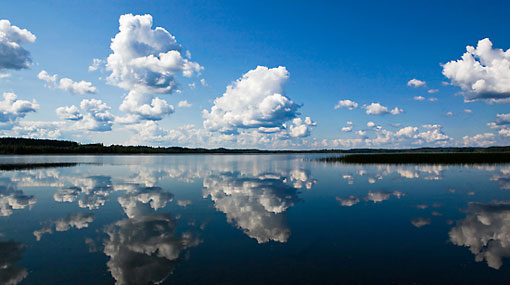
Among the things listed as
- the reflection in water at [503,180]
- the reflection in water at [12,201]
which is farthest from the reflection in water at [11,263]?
the reflection in water at [503,180]

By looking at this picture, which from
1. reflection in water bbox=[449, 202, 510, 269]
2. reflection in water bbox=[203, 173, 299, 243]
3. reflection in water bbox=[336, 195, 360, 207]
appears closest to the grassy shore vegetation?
reflection in water bbox=[336, 195, 360, 207]

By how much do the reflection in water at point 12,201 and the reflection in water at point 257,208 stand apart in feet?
43.4

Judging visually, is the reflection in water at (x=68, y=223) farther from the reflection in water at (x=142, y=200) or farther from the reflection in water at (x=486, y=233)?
the reflection in water at (x=486, y=233)

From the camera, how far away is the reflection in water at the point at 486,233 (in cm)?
1070

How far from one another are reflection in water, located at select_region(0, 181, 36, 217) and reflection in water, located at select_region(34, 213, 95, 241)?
471 cm

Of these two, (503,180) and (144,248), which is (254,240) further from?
(503,180)

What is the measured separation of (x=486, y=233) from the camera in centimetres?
1330

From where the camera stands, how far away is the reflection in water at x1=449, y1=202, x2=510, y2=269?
1070 centimetres

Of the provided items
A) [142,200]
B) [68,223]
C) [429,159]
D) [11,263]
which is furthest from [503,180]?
[11,263]

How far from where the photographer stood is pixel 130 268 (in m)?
9.60

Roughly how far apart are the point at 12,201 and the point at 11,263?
15381mm

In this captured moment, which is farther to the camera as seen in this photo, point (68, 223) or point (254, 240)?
point (68, 223)

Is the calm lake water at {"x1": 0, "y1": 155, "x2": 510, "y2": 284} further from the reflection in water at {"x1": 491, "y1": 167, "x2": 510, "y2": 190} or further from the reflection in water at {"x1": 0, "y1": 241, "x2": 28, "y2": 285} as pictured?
the reflection in water at {"x1": 491, "y1": 167, "x2": 510, "y2": 190}

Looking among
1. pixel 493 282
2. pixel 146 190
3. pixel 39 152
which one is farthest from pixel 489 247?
pixel 39 152
